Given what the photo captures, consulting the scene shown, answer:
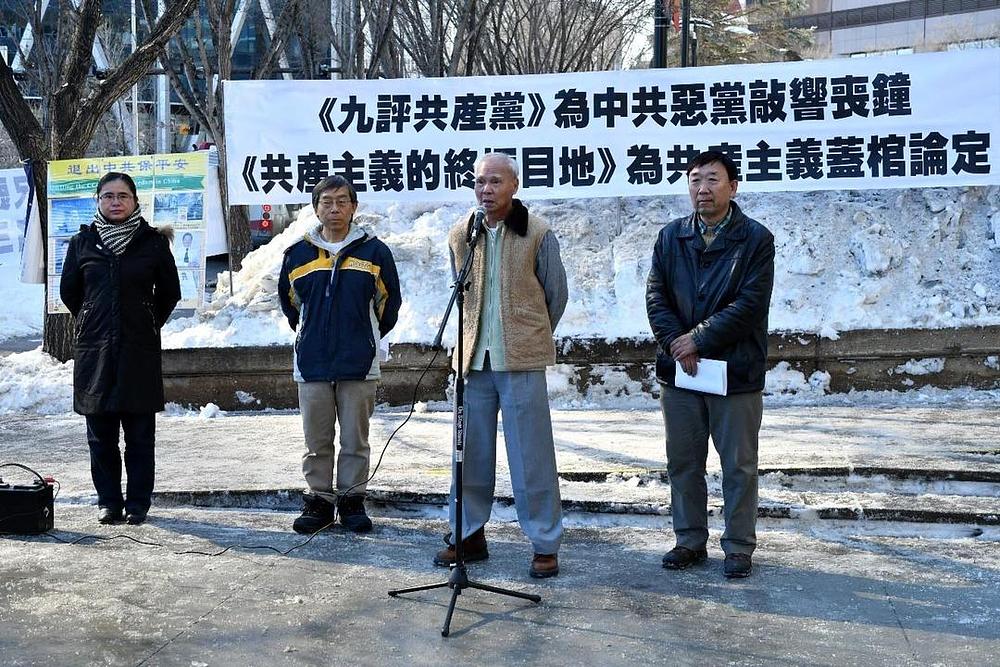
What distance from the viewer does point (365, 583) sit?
5.54m

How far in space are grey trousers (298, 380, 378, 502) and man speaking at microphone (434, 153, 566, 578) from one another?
3.06 ft

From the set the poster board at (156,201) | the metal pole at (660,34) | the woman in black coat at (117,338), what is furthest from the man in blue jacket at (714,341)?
the metal pole at (660,34)

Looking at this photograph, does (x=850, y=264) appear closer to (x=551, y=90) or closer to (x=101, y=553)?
(x=551, y=90)

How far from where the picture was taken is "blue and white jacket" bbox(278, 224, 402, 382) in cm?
641

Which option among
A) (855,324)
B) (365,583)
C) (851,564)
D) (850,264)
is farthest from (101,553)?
(850,264)

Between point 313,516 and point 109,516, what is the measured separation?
1170mm

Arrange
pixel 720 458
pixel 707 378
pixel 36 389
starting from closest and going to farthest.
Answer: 1. pixel 707 378
2. pixel 720 458
3. pixel 36 389

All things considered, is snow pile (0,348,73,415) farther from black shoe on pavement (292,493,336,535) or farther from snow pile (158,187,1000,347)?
black shoe on pavement (292,493,336,535)

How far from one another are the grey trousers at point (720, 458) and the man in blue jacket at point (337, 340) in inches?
64.8

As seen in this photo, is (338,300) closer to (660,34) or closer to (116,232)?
(116,232)

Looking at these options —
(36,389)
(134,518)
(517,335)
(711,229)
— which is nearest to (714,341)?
(711,229)

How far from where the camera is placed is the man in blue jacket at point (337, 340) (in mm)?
6422

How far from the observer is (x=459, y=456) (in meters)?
5.55

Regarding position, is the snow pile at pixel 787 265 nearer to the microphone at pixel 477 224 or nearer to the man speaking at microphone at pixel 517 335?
the man speaking at microphone at pixel 517 335
